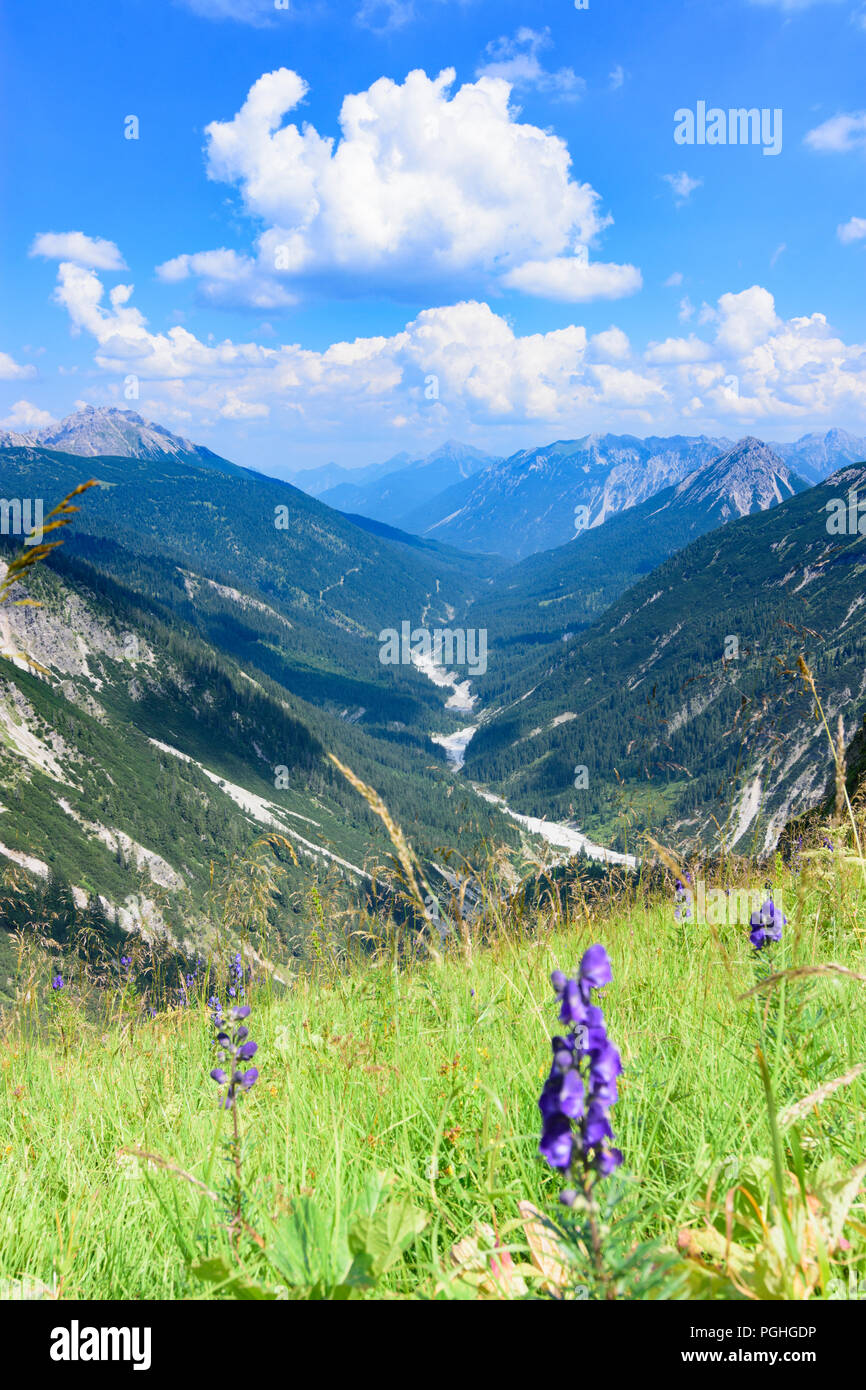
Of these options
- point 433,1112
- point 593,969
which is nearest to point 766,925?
point 433,1112

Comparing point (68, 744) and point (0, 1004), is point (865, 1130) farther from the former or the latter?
point (68, 744)

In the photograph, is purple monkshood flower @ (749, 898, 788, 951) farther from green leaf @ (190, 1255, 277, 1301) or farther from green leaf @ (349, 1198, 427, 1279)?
green leaf @ (190, 1255, 277, 1301)

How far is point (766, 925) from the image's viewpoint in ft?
12.4

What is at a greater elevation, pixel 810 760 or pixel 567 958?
pixel 810 760

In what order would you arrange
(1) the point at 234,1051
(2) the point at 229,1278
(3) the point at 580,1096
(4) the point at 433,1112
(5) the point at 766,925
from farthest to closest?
(5) the point at 766,925 < (4) the point at 433,1112 < (1) the point at 234,1051 < (2) the point at 229,1278 < (3) the point at 580,1096

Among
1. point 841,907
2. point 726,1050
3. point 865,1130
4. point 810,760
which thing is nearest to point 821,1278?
point 865,1130

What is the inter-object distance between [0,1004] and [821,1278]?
345 inches

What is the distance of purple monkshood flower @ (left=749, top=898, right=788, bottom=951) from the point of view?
3666 millimetres

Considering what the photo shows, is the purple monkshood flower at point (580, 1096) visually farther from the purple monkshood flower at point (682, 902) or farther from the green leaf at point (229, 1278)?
the purple monkshood flower at point (682, 902)

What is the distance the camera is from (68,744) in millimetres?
163625

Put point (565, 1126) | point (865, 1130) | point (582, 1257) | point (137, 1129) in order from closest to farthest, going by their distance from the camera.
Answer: point (565, 1126) < point (582, 1257) < point (865, 1130) < point (137, 1129)

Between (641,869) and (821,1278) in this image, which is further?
(641,869)

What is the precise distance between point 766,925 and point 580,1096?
8.97 ft

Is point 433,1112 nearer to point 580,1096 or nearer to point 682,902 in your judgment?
point 580,1096
